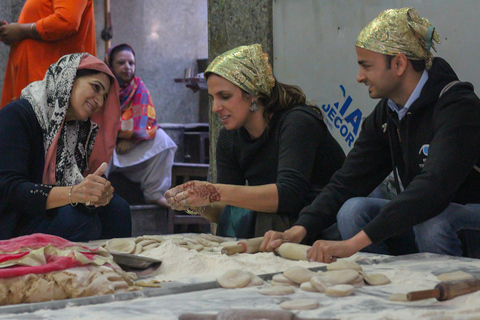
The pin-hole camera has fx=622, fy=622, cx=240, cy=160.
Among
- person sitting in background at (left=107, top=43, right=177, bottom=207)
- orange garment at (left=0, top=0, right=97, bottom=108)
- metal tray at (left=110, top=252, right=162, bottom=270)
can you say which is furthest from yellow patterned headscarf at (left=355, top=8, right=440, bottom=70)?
person sitting in background at (left=107, top=43, right=177, bottom=207)

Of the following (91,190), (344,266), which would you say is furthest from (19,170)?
(344,266)

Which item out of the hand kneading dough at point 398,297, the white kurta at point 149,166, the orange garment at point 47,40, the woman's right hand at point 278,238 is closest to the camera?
the hand kneading dough at point 398,297

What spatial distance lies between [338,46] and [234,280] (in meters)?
2.42

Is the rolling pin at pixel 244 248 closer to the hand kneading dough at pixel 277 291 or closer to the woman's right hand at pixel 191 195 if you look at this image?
the woman's right hand at pixel 191 195

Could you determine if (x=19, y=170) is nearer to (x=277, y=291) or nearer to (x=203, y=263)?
(x=203, y=263)

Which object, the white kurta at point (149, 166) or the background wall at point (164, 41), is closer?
the white kurta at point (149, 166)

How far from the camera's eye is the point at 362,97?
388 centimetres

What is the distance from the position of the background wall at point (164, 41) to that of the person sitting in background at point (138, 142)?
9.86ft

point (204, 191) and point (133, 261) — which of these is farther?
point (204, 191)

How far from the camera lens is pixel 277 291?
1861 mm

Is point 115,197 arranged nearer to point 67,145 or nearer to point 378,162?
point 67,145

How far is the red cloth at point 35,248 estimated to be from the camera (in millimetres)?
1978

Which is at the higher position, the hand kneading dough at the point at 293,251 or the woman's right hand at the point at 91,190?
the woman's right hand at the point at 91,190

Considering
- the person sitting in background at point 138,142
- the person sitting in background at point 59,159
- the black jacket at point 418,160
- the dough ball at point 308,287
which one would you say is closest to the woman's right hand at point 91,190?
the person sitting in background at point 59,159
